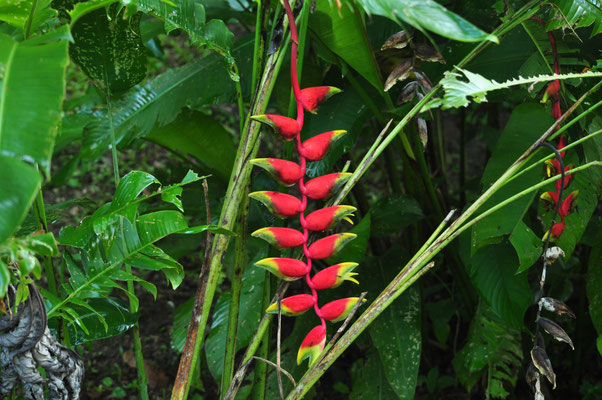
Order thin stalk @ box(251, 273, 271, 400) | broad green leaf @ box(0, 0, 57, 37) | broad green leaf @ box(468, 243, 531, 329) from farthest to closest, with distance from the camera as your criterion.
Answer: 1. broad green leaf @ box(468, 243, 531, 329)
2. thin stalk @ box(251, 273, 271, 400)
3. broad green leaf @ box(0, 0, 57, 37)

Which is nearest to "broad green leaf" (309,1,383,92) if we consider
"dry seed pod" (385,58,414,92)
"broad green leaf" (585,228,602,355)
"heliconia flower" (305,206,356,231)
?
"dry seed pod" (385,58,414,92)

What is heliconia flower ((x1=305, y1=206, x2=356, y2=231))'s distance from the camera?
70 centimetres

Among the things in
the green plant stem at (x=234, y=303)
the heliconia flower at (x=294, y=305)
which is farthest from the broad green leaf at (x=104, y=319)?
the heliconia flower at (x=294, y=305)

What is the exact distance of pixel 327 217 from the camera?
27.7 inches

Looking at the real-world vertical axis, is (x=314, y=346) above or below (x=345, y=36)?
below

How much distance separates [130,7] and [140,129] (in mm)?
486

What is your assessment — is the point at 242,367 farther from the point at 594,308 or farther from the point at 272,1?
the point at 594,308

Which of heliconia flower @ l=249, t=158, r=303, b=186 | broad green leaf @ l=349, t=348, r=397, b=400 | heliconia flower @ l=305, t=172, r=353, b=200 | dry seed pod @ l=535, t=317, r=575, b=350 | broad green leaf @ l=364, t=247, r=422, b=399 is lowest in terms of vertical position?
broad green leaf @ l=349, t=348, r=397, b=400

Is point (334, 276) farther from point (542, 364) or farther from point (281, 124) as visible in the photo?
point (542, 364)

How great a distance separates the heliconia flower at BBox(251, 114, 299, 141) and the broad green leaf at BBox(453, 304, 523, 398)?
28.6 inches

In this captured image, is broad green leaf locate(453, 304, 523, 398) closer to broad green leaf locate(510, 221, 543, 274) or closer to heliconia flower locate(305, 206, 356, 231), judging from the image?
broad green leaf locate(510, 221, 543, 274)

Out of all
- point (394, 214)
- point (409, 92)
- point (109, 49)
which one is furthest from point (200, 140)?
point (409, 92)

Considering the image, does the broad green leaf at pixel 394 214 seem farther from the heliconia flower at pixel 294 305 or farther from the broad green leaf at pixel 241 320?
the heliconia flower at pixel 294 305

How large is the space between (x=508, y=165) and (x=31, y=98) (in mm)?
824
